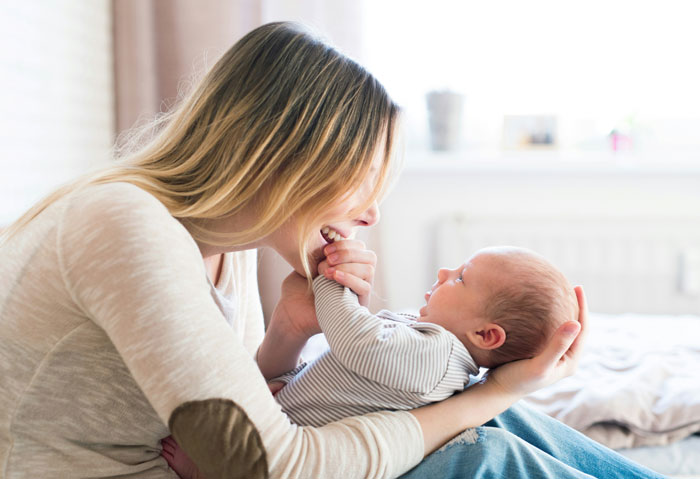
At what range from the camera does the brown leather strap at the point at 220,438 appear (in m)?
0.83

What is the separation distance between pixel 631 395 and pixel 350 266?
66 cm

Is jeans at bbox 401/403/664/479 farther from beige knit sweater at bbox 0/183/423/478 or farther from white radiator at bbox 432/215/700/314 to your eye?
white radiator at bbox 432/215/700/314

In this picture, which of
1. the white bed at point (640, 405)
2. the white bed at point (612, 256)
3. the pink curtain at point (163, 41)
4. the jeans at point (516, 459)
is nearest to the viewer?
the jeans at point (516, 459)

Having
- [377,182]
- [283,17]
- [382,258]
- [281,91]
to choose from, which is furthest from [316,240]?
[283,17]

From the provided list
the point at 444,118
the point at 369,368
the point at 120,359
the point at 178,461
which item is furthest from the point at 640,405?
the point at 444,118

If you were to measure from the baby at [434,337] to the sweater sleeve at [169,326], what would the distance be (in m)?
0.15

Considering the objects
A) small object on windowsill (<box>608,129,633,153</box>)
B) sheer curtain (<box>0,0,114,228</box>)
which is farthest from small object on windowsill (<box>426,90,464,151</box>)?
sheer curtain (<box>0,0,114,228</box>)

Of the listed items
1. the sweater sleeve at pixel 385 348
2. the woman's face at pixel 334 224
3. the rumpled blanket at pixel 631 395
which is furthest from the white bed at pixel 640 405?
the woman's face at pixel 334 224

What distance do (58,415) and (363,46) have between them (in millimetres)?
2204

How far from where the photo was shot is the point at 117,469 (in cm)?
99

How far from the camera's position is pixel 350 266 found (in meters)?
1.18

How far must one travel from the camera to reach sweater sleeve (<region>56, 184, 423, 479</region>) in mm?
829

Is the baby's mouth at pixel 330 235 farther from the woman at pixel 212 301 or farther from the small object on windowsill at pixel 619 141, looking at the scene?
the small object on windowsill at pixel 619 141

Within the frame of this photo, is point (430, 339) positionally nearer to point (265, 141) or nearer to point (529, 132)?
point (265, 141)
